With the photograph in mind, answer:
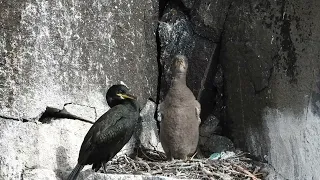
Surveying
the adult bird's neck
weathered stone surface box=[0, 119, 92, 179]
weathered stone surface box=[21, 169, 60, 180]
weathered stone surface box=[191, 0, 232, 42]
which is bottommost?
weathered stone surface box=[21, 169, 60, 180]

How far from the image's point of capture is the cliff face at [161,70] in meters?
4.32

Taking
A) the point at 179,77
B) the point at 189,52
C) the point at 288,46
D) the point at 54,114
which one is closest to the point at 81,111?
the point at 54,114

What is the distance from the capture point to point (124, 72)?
4.77m

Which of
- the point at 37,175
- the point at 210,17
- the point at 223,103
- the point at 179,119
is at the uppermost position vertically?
the point at 210,17

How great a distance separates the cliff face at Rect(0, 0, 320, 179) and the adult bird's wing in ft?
1.12

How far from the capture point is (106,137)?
408 centimetres

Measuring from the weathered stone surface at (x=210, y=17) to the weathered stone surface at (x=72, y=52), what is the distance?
11.4 inches

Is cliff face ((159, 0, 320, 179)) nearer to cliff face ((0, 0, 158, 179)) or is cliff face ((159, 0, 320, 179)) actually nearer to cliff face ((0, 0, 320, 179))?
cliff face ((0, 0, 320, 179))

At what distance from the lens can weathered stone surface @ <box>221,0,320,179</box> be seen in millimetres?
4355

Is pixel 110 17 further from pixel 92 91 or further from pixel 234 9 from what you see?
pixel 234 9

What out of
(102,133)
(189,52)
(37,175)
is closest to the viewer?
(102,133)

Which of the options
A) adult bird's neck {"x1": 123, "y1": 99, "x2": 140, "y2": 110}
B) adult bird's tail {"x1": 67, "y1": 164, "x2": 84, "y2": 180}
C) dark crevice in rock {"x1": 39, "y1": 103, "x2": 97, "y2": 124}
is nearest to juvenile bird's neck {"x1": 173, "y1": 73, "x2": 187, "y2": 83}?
adult bird's neck {"x1": 123, "y1": 99, "x2": 140, "y2": 110}

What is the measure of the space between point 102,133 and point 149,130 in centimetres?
83

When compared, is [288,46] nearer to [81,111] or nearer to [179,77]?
[179,77]
